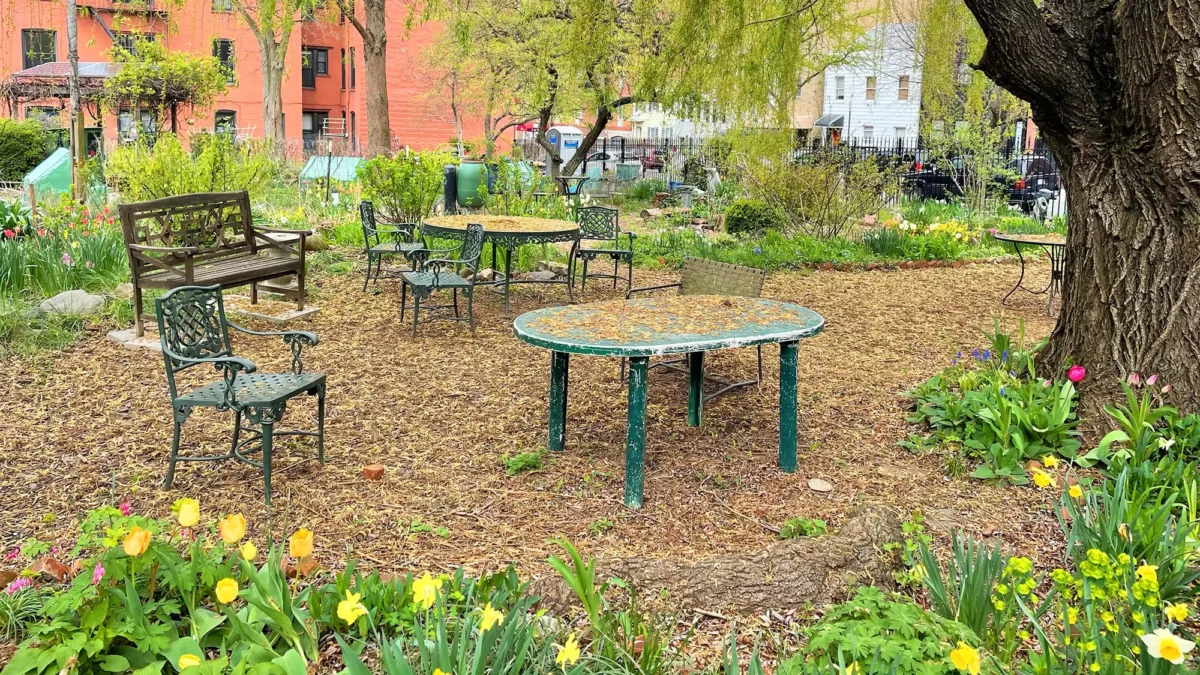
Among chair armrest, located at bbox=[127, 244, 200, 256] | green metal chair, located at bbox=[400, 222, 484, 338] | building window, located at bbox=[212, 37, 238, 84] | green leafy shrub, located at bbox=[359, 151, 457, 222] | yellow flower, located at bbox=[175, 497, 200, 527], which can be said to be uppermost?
building window, located at bbox=[212, 37, 238, 84]

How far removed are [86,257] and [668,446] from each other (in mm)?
6010

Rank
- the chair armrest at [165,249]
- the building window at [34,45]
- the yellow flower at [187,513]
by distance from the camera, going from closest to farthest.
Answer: the yellow flower at [187,513]
the chair armrest at [165,249]
the building window at [34,45]

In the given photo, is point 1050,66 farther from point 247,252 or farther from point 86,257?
point 86,257

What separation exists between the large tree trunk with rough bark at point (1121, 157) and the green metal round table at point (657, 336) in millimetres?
1557

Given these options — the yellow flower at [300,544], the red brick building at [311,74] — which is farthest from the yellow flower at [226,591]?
the red brick building at [311,74]

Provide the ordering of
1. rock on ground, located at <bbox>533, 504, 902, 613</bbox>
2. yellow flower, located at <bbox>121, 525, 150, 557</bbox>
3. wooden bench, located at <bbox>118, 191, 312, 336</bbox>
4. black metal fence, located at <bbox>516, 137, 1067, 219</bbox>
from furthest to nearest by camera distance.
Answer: black metal fence, located at <bbox>516, 137, 1067, 219</bbox> < wooden bench, located at <bbox>118, 191, 312, 336</bbox> < rock on ground, located at <bbox>533, 504, 902, 613</bbox> < yellow flower, located at <bbox>121, 525, 150, 557</bbox>

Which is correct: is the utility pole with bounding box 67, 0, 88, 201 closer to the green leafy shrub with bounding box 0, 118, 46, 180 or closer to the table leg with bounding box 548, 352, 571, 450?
the green leafy shrub with bounding box 0, 118, 46, 180

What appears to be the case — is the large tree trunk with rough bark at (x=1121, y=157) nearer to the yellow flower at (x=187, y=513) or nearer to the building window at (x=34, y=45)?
the yellow flower at (x=187, y=513)

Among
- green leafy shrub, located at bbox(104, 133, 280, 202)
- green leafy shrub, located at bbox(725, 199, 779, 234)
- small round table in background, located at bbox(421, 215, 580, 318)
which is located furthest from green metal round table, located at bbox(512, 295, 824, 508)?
green leafy shrub, located at bbox(725, 199, 779, 234)

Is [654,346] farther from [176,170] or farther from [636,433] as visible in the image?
[176,170]

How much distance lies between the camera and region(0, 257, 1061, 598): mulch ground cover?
376cm

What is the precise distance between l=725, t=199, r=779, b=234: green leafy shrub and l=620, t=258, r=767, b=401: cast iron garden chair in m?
7.35

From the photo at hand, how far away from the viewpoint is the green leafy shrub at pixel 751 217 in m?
13.6

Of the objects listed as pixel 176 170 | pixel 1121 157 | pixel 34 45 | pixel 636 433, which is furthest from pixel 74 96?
pixel 34 45
